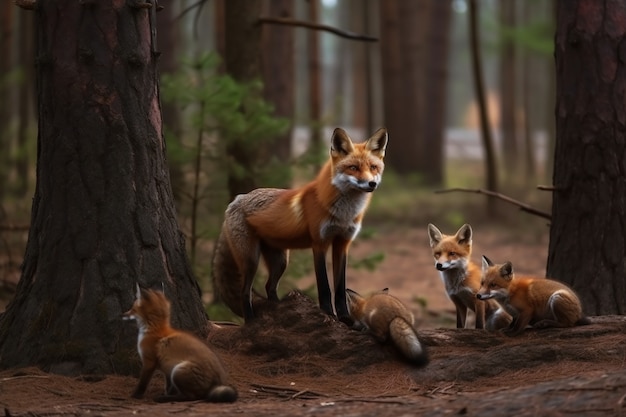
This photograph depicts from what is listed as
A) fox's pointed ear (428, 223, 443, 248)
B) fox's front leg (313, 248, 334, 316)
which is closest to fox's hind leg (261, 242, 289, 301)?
fox's front leg (313, 248, 334, 316)

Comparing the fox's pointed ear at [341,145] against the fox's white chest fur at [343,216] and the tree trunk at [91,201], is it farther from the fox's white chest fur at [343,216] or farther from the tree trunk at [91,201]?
the tree trunk at [91,201]

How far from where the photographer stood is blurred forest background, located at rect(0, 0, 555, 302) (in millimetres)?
11930

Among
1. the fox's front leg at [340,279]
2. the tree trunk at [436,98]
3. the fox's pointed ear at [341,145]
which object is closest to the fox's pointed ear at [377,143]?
the fox's pointed ear at [341,145]

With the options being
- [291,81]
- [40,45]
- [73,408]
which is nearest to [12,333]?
[73,408]

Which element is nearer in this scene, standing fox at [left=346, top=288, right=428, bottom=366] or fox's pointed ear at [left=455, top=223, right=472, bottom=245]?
standing fox at [left=346, top=288, right=428, bottom=366]

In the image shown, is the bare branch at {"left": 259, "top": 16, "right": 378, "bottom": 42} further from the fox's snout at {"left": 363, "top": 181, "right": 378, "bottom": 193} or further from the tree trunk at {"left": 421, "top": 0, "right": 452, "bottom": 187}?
the tree trunk at {"left": 421, "top": 0, "right": 452, "bottom": 187}

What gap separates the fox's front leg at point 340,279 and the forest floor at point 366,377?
0.33 meters

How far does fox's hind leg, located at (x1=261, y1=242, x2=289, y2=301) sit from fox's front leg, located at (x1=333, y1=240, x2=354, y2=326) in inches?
25.4

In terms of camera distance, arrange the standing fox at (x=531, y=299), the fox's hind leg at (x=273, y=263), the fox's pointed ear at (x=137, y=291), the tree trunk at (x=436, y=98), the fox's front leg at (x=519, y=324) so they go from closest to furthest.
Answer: the fox's pointed ear at (x=137, y=291) < the standing fox at (x=531, y=299) < the fox's front leg at (x=519, y=324) < the fox's hind leg at (x=273, y=263) < the tree trunk at (x=436, y=98)

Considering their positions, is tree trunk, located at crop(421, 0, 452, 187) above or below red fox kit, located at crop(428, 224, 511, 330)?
above

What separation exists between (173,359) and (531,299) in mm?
3207

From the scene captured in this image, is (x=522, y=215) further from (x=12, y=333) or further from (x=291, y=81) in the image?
(x=12, y=333)

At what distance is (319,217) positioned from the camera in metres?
8.07

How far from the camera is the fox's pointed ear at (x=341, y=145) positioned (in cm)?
823
